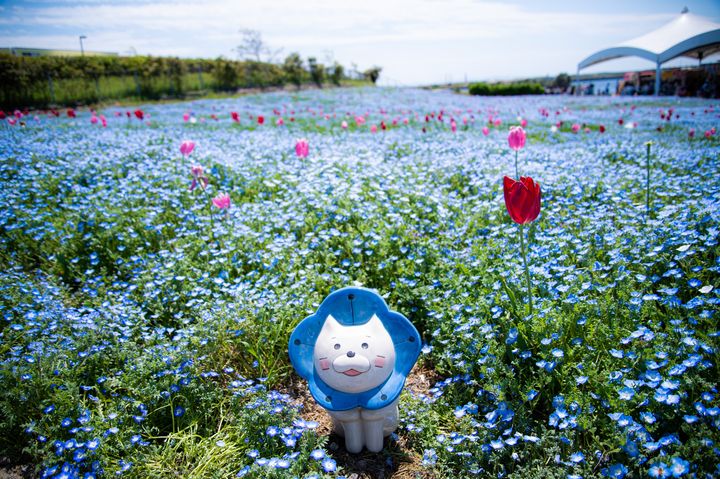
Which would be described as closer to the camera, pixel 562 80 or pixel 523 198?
pixel 523 198

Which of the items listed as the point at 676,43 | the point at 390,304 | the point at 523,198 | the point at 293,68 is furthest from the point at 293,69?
the point at 523,198

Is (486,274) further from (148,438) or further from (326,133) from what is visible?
(326,133)

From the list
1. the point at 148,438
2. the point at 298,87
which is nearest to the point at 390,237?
the point at 148,438

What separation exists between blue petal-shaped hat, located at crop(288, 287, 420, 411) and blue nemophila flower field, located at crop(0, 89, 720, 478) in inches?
10.1

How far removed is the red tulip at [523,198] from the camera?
2498mm

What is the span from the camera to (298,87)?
3731cm

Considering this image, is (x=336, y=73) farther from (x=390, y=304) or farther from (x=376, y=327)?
(x=376, y=327)

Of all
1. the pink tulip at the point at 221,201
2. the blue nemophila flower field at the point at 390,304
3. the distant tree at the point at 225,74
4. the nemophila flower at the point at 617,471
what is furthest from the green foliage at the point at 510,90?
the nemophila flower at the point at 617,471

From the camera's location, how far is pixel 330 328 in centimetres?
220

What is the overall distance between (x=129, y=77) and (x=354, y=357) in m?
32.1

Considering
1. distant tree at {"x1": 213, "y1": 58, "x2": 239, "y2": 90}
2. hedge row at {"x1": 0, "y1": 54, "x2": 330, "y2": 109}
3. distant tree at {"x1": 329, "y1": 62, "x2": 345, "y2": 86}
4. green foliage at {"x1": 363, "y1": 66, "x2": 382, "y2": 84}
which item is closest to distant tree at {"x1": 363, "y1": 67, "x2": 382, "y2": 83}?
green foliage at {"x1": 363, "y1": 66, "x2": 382, "y2": 84}

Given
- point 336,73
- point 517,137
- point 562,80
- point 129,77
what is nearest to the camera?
point 517,137

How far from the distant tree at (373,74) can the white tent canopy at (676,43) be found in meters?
27.5

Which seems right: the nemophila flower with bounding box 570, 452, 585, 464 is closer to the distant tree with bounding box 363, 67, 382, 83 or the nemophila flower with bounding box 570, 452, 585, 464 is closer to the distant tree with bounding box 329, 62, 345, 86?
the distant tree with bounding box 329, 62, 345, 86
